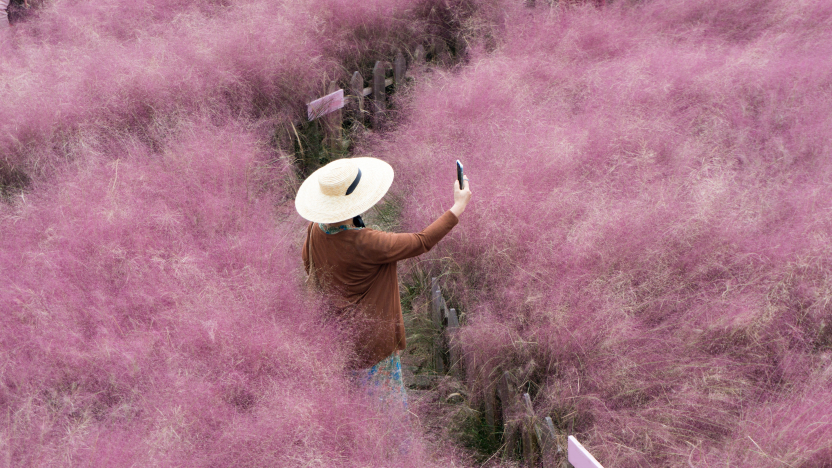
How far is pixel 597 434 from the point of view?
2459mm

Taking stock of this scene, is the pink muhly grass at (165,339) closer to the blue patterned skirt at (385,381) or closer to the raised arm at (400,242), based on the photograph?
the blue patterned skirt at (385,381)

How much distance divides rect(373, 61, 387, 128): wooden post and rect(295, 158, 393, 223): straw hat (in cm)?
259

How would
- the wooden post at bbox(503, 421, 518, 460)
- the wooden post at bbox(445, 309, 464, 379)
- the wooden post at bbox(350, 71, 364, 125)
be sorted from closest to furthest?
1. the wooden post at bbox(503, 421, 518, 460)
2. the wooden post at bbox(445, 309, 464, 379)
3. the wooden post at bbox(350, 71, 364, 125)

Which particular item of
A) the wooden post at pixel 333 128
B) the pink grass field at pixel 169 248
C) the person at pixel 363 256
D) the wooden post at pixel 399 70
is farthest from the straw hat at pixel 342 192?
the wooden post at pixel 399 70

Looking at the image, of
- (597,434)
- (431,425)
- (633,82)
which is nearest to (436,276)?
(431,425)

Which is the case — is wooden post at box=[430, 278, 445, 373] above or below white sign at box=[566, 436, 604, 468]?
below

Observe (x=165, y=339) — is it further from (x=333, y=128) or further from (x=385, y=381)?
(x=333, y=128)

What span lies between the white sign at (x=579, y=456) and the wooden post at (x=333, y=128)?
3.22 metres

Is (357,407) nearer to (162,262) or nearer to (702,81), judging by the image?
(162,262)

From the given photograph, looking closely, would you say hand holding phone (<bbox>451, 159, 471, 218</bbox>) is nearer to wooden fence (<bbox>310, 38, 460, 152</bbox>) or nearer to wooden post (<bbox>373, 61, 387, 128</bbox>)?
wooden fence (<bbox>310, 38, 460, 152</bbox>)

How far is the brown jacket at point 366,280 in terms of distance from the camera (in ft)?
7.80

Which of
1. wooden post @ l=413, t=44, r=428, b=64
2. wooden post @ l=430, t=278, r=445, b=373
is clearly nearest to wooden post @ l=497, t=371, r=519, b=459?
wooden post @ l=430, t=278, r=445, b=373

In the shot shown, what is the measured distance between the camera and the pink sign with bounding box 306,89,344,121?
4496 mm

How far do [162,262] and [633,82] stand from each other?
3418mm
